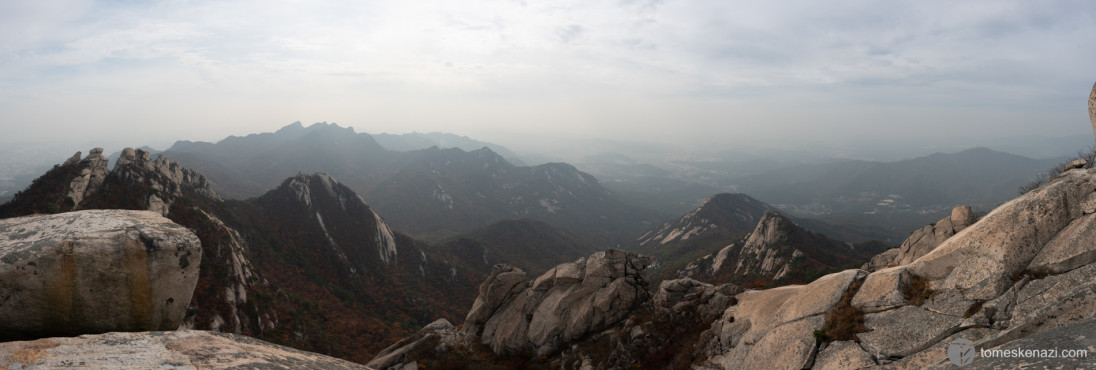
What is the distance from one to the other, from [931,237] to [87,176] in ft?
302

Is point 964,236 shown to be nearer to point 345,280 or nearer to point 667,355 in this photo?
point 667,355

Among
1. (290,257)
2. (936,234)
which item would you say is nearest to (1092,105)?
(936,234)

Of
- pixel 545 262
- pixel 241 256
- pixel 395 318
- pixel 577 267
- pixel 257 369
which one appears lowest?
pixel 545 262

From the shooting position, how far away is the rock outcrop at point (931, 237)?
91.9ft

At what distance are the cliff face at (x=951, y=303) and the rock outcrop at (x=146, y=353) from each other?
18.5 meters

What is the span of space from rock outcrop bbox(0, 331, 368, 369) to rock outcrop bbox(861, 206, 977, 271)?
34.3 m

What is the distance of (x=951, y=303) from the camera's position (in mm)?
13648

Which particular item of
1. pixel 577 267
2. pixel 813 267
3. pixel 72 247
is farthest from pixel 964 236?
pixel 813 267

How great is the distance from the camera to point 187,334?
10.0 meters

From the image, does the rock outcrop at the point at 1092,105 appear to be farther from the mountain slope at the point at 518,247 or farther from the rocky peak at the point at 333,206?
the mountain slope at the point at 518,247

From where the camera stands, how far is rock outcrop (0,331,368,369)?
7223 mm

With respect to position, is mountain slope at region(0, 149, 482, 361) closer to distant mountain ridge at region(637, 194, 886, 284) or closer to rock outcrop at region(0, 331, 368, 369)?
rock outcrop at region(0, 331, 368, 369)

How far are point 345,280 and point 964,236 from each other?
89165 mm

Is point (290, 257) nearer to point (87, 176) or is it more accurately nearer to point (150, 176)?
point (150, 176)
